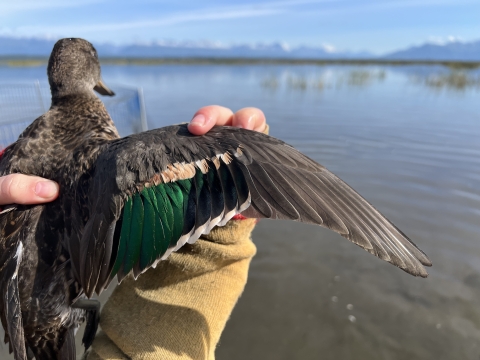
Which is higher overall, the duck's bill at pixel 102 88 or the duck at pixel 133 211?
the duck's bill at pixel 102 88

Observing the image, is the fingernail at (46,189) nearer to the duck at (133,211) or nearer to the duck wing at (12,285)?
the duck at (133,211)

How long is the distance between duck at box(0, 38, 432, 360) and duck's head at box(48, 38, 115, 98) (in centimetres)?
81

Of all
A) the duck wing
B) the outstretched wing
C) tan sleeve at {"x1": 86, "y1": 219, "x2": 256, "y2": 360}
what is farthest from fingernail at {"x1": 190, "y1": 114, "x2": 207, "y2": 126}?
the duck wing

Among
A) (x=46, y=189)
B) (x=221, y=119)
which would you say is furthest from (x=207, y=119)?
(x=46, y=189)

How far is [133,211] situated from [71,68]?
1807mm

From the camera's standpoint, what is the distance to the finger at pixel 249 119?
247 cm

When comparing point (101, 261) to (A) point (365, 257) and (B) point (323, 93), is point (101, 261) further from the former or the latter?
(B) point (323, 93)

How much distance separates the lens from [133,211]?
1662mm

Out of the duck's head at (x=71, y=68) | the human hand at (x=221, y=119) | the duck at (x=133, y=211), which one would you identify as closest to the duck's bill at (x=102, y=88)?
the duck's head at (x=71, y=68)

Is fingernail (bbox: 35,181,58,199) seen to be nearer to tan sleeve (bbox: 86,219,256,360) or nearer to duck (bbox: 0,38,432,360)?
duck (bbox: 0,38,432,360)

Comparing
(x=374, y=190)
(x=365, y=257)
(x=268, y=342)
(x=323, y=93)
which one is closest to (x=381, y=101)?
(x=323, y=93)

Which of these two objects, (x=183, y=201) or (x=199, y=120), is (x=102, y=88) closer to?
(x=199, y=120)

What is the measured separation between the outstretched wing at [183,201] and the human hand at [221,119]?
0.19 m

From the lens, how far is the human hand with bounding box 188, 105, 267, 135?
76.6 inches
